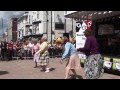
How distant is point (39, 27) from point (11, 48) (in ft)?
130

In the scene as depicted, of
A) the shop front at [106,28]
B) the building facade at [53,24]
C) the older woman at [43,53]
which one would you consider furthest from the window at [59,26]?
the older woman at [43,53]

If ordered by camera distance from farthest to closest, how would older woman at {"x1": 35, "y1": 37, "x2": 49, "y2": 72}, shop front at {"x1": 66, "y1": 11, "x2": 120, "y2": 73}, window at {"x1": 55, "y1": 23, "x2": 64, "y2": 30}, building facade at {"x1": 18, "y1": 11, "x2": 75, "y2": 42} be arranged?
window at {"x1": 55, "y1": 23, "x2": 64, "y2": 30}
building facade at {"x1": 18, "y1": 11, "x2": 75, "y2": 42}
shop front at {"x1": 66, "y1": 11, "x2": 120, "y2": 73}
older woman at {"x1": 35, "y1": 37, "x2": 49, "y2": 72}

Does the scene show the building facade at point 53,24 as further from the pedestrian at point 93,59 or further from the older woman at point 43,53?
the pedestrian at point 93,59

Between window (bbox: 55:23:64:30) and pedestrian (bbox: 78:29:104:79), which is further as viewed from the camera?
window (bbox: 55:23:64:30)

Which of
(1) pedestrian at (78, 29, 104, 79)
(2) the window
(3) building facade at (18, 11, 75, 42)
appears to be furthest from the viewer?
(2) the window

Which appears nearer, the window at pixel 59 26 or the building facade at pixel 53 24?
the building facade at pixel 53 24

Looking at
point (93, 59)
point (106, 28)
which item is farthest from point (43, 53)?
point (93, 59)

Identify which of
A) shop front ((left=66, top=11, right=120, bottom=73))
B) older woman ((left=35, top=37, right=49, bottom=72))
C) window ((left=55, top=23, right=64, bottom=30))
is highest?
window ((left=55, top=23, right=64, bottom=30))

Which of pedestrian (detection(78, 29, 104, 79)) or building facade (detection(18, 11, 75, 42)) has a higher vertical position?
building facade (detection(18, 11, 75, 42))

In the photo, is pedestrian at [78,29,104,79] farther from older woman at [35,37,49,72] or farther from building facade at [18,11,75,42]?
building facade at [18,11,75,42]

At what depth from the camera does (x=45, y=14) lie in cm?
6166

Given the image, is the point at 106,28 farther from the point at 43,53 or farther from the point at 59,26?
the point at 59,26

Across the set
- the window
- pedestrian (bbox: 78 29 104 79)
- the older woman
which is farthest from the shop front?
the window
